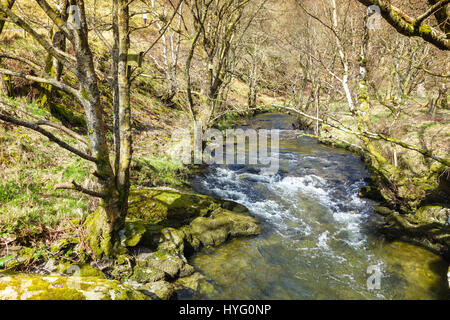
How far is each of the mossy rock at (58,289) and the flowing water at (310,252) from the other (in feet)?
Result: 5.78

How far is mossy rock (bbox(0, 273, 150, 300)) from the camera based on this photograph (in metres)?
2.58

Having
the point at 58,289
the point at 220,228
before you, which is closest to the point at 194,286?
the point at 220,228

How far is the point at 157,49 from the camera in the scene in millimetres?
20578

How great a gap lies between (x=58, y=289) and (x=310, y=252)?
5126 mm

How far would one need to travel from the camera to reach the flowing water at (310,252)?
4691 millimetres

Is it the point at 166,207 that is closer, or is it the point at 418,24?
the point at 418,24

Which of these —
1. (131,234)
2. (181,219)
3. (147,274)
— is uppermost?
(131,234)

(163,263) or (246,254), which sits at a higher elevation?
(163,263)

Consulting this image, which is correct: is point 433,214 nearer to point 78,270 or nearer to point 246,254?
point 246,254

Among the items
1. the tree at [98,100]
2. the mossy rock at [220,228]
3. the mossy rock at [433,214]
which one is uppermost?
the tree at [98,100]

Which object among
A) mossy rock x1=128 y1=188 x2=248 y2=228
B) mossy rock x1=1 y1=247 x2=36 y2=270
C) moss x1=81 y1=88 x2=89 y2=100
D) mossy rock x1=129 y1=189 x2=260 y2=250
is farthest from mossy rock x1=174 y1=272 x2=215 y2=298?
moss x1=81 y1=88 x2=89 y2=100

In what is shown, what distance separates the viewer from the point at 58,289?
2768 millimetres

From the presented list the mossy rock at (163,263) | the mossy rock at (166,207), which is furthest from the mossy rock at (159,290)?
the mossy rock at (166,207)

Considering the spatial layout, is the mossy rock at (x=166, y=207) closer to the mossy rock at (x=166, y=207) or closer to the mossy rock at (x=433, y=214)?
the mossy rock at (x=166, y=207)
